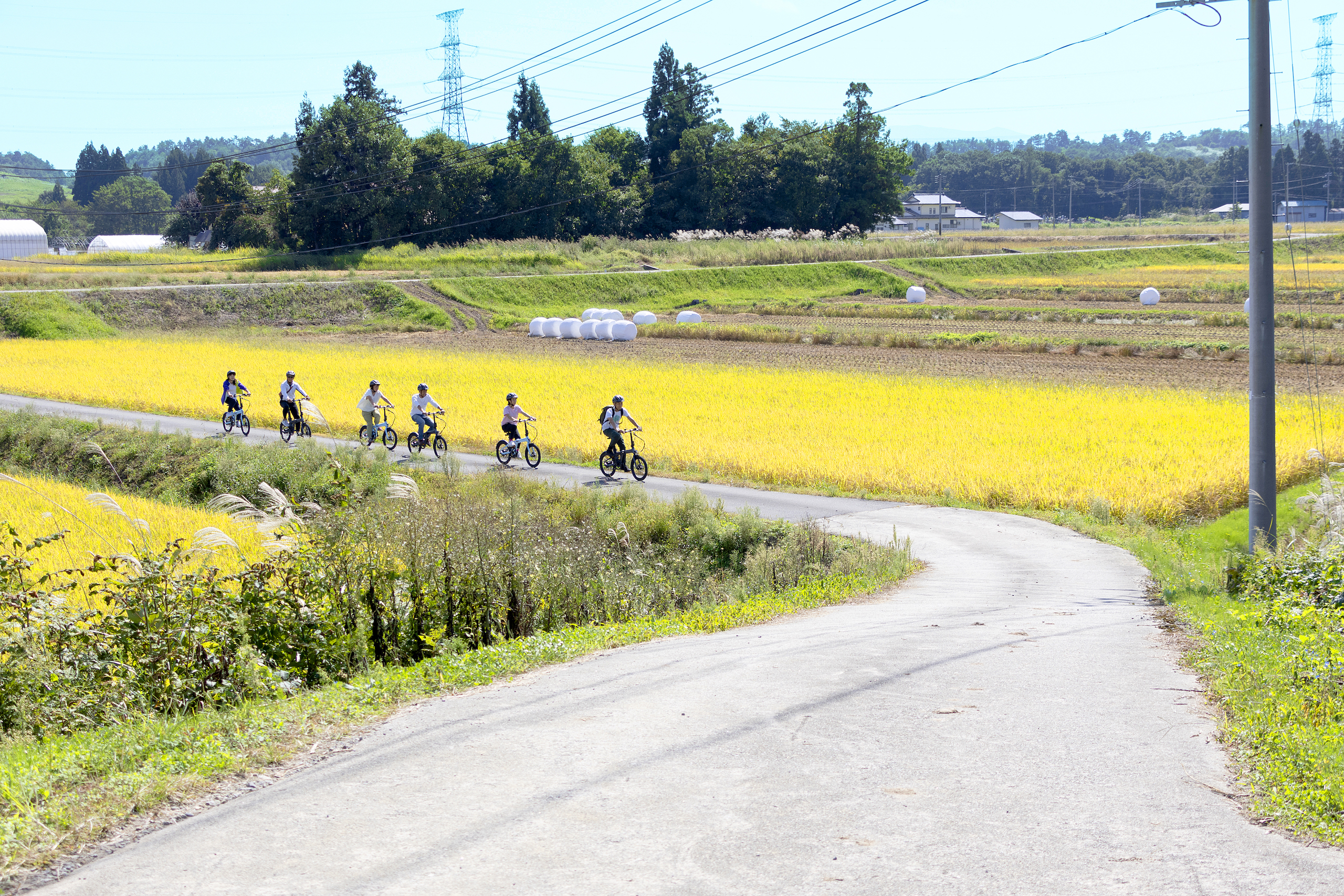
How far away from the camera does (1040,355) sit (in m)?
49.0

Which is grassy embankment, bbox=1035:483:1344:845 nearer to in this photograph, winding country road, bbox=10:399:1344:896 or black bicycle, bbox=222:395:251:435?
winding country road, bbox=10:399:1344:896

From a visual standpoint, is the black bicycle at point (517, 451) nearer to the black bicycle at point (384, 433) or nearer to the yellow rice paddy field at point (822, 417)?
the yellow rice paddy field at point (822, 417)

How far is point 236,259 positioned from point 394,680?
94472 millimetres

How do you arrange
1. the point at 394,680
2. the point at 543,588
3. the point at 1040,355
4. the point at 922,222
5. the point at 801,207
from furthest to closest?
1. the point at 922,222
2. the point at 801,207
3. the point at 1040,355
4. the point at 543,588
5. the point at 394,680

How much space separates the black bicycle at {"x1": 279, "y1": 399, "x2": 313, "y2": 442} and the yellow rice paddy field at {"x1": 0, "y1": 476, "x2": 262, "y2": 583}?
580cm

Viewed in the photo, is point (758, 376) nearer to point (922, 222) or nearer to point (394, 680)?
point (394, 680)

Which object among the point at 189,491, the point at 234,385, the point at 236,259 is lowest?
the point at 189,491

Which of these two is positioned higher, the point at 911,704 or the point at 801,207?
the point at 801,207

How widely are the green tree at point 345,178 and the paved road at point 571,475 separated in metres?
60.2

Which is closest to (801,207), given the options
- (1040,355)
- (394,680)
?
(1040,355)

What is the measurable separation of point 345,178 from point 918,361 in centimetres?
6334

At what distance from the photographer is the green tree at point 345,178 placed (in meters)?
93.9

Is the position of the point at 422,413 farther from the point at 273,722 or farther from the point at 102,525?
the point at 273,722

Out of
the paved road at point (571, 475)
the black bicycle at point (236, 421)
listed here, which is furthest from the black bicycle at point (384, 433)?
the black bicycle at point (236, 421)
